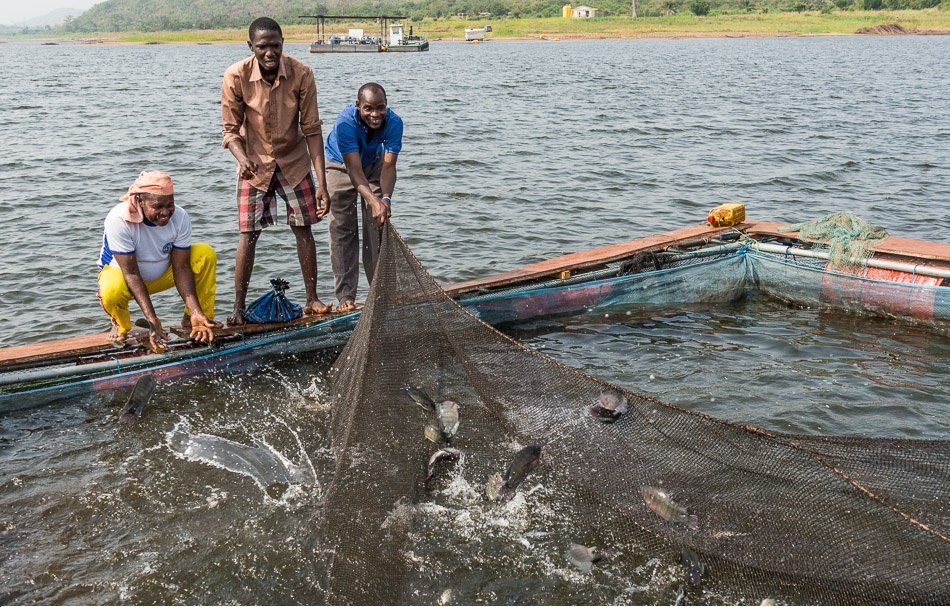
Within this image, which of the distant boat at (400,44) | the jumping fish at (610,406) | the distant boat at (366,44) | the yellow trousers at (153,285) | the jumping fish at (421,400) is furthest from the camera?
the distant boat at (400,44)

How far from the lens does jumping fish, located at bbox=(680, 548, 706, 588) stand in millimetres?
3911

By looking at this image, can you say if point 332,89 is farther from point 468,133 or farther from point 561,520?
point 561,520

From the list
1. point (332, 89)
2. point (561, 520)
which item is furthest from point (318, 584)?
point (332, 89)

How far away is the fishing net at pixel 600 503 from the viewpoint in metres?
3.65

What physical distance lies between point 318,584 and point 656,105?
69.0 ft

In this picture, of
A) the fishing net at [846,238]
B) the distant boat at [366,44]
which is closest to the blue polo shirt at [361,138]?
the fishing net at [846,238]

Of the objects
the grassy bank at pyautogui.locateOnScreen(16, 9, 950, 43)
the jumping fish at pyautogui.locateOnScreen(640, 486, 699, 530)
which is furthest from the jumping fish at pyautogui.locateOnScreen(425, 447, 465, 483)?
the grassy bank at pyautogui.locateOnScreen(16, 9, 950, 43)

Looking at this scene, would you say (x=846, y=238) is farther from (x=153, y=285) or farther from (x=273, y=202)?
(x=153, y=285)

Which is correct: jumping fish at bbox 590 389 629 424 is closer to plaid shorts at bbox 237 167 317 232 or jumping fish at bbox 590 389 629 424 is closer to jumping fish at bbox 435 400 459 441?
jumping fish at bbox 435 400 459 441

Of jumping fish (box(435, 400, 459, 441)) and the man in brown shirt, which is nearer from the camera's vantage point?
jumping fish (box(435, 400, 459, 441))

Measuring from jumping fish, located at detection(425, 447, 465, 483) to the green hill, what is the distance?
58.4m

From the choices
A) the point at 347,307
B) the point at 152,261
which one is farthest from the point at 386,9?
the point at 152,261

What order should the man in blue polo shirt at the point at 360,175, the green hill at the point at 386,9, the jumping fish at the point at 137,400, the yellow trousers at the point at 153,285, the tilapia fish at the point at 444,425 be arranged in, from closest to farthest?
the tilapia fish at the point at 444,425, the yellow trousers at the point at 153,285, the jumping fish at the point at 137,400, the man in blue polo shirt at the point at 360,175, the green hill at the point at 386,9

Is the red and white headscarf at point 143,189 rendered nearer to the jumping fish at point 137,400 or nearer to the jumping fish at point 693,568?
the jumping fish at point 137,400
